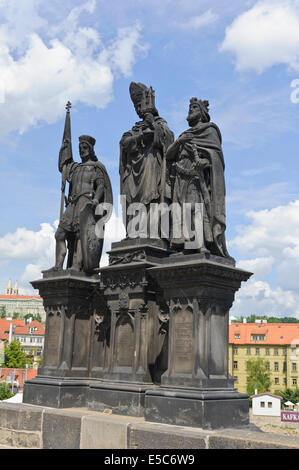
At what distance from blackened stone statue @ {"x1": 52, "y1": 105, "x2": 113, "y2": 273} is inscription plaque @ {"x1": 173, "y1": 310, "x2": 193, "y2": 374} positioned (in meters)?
2.92

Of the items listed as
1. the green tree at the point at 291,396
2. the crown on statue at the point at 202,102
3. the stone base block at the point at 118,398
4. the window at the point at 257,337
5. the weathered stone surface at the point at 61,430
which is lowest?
the green tree at the point at 291,396

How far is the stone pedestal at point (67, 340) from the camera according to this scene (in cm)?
962

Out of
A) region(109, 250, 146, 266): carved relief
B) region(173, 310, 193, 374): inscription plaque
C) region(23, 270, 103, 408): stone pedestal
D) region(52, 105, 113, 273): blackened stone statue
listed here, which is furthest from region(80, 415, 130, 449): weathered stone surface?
region(52, 105, 113, 273): blackened stone statue

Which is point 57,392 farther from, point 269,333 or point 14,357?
point 269,333

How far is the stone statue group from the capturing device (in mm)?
8383

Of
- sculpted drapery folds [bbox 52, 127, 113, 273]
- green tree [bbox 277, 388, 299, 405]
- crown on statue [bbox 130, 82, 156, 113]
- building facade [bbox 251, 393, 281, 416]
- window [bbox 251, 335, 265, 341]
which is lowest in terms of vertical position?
green tree [bbox 277, 388, 299, 405]

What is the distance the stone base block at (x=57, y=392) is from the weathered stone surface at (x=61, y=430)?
749 mm

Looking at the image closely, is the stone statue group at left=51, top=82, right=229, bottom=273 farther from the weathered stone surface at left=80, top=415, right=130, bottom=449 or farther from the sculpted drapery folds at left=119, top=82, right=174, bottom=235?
the weathered stone surface at left=80, top=415, right=130, bottom=449

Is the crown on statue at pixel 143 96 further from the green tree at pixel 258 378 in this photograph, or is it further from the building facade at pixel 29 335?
the building facade at pixel 29 335

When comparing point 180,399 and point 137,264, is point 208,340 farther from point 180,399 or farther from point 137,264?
point 137,264

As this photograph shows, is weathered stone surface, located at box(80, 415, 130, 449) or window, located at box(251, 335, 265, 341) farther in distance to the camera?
window, located at box(251, 335, 265, 341)

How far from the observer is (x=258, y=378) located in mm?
79812

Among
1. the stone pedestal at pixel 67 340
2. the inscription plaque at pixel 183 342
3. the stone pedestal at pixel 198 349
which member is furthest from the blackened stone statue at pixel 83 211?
the inscription plaque at pixel 183 342
